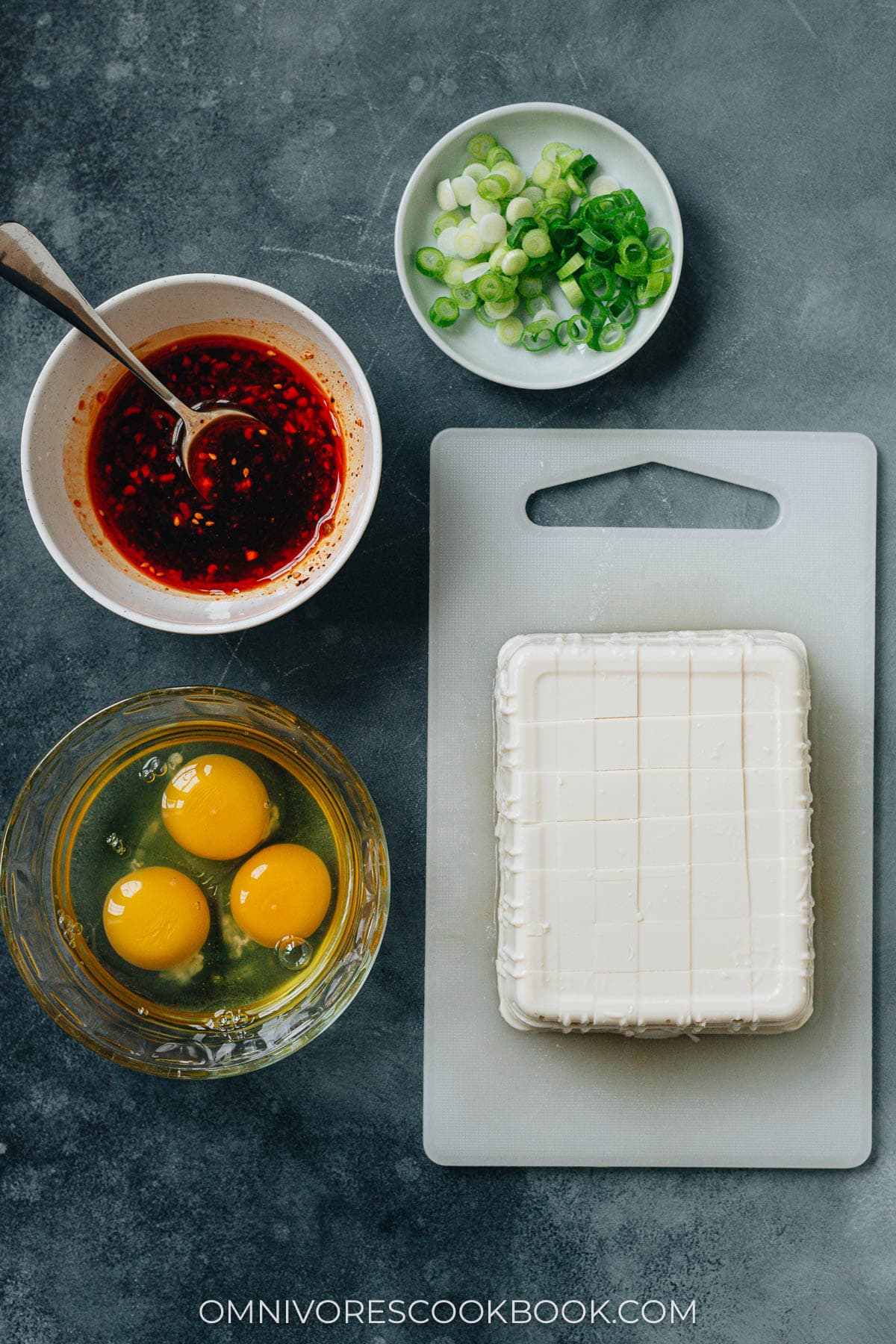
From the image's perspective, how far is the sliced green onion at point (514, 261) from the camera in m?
1.48

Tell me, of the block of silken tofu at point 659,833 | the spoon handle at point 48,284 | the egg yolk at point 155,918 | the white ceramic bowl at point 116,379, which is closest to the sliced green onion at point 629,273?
the white ceramic bowl at point 116,379

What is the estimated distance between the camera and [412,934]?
1.56m

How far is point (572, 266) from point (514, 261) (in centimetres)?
9

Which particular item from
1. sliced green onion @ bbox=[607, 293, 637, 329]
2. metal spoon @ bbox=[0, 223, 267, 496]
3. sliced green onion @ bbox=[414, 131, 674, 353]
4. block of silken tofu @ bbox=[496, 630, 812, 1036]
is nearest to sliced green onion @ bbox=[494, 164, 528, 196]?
sliced green onion @ bbox=[414, 131, 674, 353]

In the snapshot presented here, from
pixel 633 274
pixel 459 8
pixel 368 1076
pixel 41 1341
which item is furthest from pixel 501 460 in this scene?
pixel 41 1341

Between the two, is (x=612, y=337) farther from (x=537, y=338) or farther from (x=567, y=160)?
(x=567, y=160)

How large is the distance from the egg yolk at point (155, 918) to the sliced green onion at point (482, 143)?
1109mm

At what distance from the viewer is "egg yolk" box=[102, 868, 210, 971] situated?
4.64 ft

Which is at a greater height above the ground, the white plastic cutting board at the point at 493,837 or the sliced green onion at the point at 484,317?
the sliced green onion at the point at 484,317

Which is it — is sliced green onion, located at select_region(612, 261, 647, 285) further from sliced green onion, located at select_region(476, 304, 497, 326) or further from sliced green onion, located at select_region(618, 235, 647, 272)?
sliced green onion, located at select_region(476, 304, 497, 326)

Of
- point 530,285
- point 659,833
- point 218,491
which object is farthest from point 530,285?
point 659,833

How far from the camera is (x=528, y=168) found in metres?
1.54

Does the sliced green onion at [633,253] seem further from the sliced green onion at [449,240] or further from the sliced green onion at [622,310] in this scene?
the sliced green onion at [449,240]

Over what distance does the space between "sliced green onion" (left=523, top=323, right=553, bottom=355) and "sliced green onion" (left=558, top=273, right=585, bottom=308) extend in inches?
2.2
